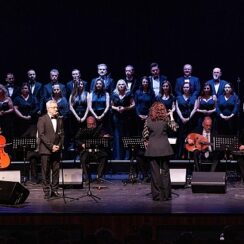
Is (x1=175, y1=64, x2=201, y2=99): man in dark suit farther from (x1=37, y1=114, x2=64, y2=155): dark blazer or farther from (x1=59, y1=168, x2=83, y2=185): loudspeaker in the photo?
(x1=37, y1=114, x2=64, y2=155): dark blazer

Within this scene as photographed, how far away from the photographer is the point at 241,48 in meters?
16.6

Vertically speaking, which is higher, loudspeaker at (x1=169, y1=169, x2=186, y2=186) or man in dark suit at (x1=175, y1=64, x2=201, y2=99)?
man in dark suit at (x1=175, y1=64, x2=201, y2=99)

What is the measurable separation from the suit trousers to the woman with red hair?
1.63 meters

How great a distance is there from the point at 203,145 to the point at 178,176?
1058 millimetres

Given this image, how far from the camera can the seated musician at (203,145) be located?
13.2 m

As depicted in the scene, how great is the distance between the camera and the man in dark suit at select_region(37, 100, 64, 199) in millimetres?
11059

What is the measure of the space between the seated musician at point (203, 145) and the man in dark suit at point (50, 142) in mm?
3203

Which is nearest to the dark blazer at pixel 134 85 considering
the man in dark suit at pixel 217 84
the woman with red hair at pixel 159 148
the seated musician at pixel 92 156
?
the man in dark suit at pixel 217 84

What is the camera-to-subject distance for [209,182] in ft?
39.5

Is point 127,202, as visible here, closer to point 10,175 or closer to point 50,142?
point 50,142

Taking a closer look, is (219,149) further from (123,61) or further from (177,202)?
(123,61)

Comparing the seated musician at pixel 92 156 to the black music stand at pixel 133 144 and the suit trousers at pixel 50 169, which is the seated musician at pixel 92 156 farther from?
the suit trousers at pixel 50 169

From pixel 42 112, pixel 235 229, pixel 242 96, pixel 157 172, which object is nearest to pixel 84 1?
pixel 42 112

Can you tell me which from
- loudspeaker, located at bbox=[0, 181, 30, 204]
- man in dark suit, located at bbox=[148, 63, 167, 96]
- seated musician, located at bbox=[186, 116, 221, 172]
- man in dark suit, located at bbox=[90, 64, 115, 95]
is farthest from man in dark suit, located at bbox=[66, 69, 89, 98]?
loudspeaker, located at bbox=[0, 181, 30, 204]
